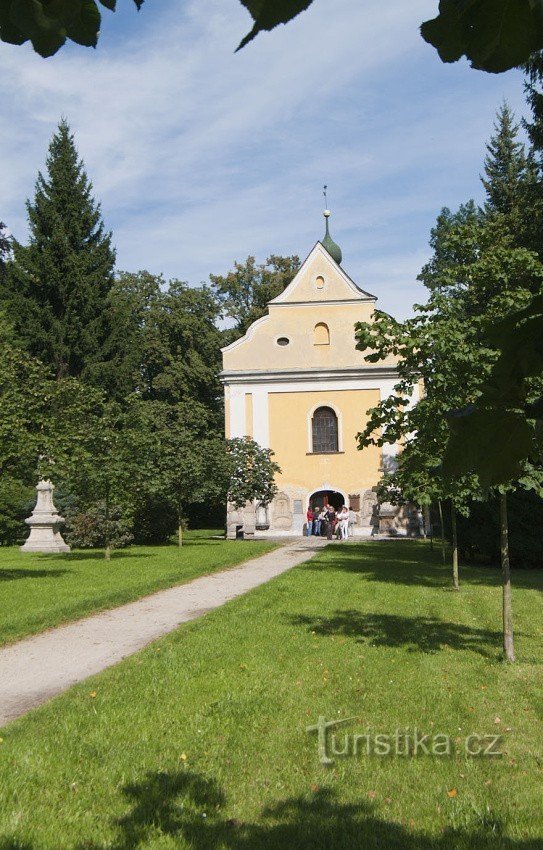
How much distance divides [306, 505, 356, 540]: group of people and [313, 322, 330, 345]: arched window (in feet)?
24.4

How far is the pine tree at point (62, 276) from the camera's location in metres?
40.0

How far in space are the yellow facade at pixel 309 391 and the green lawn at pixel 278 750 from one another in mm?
25732

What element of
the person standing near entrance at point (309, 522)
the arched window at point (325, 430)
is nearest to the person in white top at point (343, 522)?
the person standing near entrance at point (309, 522)

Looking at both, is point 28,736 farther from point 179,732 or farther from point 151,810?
point 151,810

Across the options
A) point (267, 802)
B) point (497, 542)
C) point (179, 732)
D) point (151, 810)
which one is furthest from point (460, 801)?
point (497, 542)

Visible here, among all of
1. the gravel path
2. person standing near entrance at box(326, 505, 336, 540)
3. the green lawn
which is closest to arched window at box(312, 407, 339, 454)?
person standing near entrance at box(326, 505, 336, 540)

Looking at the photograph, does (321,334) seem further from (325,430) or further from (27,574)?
(27,574)

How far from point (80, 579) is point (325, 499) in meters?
21.8

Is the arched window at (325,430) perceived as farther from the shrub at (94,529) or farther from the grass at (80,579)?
the grass at (80,579)

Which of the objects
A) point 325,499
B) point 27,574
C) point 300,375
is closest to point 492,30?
point 27,574

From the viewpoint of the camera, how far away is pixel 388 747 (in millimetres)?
5027

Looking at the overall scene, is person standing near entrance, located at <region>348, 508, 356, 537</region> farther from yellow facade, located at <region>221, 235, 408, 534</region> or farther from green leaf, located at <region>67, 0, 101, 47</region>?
green leaf, located at <region>67, 0, 101, 47</region>

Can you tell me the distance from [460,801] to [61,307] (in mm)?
39375

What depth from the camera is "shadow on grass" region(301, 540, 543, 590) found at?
15.5 meters
